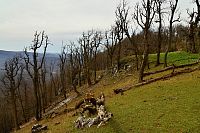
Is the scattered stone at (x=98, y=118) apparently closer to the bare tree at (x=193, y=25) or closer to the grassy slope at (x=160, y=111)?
the grassy slope at (x=160, y=111)

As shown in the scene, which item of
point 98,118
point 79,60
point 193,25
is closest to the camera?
point 98,118

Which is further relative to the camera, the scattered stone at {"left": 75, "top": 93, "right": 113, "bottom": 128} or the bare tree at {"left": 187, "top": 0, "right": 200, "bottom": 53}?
the bare tree at {"left": 187, "top": 0, "right": 200, "bottom": 53}

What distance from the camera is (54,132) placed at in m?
27.8

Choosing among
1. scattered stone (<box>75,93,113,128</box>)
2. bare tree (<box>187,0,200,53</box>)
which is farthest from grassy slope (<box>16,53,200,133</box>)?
bare tree (<box>187,0,200,53</box>)

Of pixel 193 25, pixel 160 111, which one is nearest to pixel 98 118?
pixel 160 111

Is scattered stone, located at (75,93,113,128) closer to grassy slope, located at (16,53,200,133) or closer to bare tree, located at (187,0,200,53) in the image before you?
grassy slope, located at (16,53,200,133)

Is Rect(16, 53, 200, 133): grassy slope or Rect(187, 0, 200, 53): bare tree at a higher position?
Rect(187, 0, 200, 53): bare tree

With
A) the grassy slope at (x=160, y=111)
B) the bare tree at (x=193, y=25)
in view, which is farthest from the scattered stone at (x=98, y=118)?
the bare tree at (x=193, y=25)

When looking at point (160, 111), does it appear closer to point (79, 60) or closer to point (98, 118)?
point (98, 118)

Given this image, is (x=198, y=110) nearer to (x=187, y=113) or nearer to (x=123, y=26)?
(x=187, y=113)

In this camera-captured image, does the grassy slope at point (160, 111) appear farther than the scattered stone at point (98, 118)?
No

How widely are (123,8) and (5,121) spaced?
46176 millimetres

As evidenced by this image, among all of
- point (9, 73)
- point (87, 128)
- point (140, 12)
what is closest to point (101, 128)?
point (87, 128)

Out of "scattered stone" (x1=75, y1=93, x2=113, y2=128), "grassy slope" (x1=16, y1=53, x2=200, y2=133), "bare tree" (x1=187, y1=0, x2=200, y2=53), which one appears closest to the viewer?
"grassy slope" (x1=16, y1=53, x2=200, y2=133)
